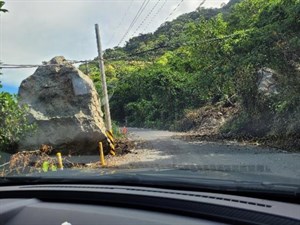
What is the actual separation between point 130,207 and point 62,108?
64.0ft

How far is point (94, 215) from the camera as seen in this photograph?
2.27 m

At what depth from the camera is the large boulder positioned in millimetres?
19938

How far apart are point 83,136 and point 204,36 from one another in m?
12.5

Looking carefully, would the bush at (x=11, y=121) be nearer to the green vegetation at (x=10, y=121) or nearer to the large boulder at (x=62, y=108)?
the green vegetation at (x=10, y=121)

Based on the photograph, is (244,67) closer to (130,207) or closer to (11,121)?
(11,121)

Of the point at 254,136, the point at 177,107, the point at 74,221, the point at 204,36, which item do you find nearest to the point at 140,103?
the point at 177,107

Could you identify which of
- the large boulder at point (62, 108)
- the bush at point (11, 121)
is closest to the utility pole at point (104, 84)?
the large boulder at point (62, 108)

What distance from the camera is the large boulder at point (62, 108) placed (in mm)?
19938

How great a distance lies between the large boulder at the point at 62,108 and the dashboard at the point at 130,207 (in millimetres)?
16295

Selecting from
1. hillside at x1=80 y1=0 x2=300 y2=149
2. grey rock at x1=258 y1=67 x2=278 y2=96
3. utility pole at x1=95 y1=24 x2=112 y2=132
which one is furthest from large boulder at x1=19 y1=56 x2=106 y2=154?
grey rock at x1=258 y1=67 x2=278 y2=96

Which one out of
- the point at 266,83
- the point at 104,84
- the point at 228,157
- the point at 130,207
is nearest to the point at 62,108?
the point at 104,84

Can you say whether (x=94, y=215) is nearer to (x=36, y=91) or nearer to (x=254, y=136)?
(x=36, y=91)

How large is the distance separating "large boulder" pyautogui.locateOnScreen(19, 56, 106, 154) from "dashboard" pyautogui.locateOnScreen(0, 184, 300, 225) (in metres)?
16.3

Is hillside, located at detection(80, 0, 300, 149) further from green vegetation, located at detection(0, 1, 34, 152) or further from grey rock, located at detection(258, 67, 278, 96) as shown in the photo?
green vegetation, located at detection(0, 1, 34, 152)
